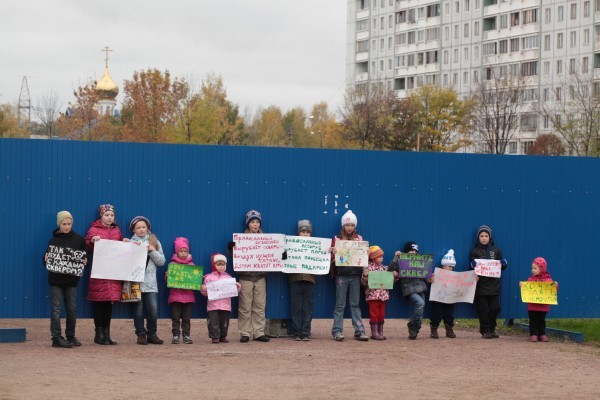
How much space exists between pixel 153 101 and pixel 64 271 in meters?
42.0

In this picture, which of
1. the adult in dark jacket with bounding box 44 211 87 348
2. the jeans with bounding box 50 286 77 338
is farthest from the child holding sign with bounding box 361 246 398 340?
the jeans with bounding box 50 286 77 338

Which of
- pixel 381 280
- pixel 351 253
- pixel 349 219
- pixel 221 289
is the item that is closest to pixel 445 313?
pixel 381 280

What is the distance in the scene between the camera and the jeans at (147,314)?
52.4 ft

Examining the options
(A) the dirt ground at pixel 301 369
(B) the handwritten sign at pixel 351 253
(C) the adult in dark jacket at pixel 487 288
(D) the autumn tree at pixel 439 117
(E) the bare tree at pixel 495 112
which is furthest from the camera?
(D) the autumn tree at pixel 439 117

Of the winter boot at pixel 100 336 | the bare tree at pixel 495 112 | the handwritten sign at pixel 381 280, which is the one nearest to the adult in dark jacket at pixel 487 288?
the handwritten sign at pixel 381 280

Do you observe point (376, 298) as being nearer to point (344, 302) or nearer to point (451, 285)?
point (344, 302)

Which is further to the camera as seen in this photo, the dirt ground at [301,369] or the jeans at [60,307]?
the jeans at [60,307]

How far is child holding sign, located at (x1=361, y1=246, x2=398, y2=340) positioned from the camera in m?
17.1

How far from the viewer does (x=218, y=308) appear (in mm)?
16328

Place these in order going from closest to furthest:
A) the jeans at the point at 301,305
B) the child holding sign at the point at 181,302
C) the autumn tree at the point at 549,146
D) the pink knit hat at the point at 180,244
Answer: the child holding sign at the point at 181,302, the pink knit hat at the point at 180,244, the jeans at the point at 301,305, the autumn tree at the point at 549,146

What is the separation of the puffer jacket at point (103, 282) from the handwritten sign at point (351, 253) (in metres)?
3.26

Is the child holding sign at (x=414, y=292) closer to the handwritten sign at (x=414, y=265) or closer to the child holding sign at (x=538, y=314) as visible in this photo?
the handwritten sign at (x=414, y=265)

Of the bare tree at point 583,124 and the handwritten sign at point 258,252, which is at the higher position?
the bare tree at point 583,124

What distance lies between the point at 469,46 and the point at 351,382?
104084 millimetres
